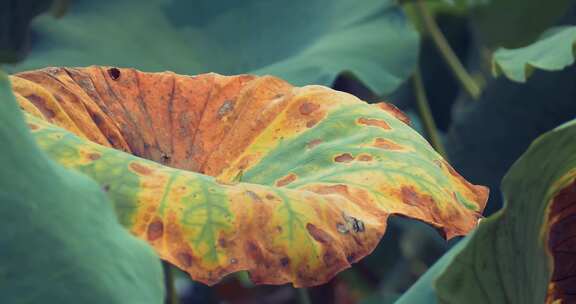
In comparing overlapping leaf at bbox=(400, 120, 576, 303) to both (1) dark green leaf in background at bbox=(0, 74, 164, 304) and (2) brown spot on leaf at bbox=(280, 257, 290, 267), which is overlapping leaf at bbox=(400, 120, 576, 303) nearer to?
(2) brown spot on leaf at bbox=(280, 257, 290, 267)

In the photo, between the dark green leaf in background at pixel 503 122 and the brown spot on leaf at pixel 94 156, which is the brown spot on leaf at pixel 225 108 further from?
the dark green leaf in background at pixel 503 122

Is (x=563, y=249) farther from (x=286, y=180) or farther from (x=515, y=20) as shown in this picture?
(x=515, y=20)

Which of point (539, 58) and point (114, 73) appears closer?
point (114, 73)

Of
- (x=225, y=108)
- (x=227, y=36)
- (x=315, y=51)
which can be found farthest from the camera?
(x=227, y=36)

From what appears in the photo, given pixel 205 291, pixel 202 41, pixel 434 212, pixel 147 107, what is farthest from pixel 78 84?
pixel 205 291

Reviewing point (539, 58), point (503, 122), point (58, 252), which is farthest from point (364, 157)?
point (503, 122)

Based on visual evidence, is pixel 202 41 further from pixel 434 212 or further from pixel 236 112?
pixel 434 212
